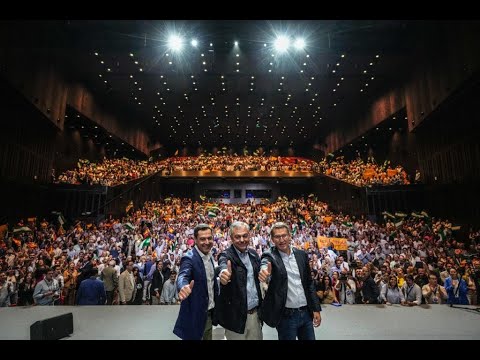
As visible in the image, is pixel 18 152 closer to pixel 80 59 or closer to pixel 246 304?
pixel 80 59

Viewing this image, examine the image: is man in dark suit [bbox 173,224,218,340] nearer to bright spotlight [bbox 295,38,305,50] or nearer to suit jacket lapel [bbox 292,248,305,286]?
suit jacket lapel [bbox 292,248,305,286]

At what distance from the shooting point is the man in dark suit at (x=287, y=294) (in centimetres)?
274

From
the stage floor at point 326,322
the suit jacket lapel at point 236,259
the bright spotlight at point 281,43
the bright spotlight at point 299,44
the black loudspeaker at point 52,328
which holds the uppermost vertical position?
the bright spotlight at point 281,43

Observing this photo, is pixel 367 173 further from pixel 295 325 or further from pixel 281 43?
pixel 295 325

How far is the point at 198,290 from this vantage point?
2.82m

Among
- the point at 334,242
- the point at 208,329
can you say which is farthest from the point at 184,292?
the point at 334,242

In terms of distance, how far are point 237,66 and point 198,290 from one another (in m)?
17.2

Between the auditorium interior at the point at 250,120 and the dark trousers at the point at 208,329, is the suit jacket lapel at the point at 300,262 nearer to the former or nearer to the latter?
the dark trousers at the point at 208,329

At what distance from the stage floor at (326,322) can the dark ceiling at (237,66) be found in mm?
12730

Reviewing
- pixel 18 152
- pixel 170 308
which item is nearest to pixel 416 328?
pixel 170 308

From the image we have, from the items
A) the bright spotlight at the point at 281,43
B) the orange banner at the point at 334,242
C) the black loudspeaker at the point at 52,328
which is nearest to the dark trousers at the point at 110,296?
the black loudspeaker at the point at 52,328

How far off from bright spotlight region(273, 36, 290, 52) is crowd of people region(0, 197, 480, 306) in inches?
371

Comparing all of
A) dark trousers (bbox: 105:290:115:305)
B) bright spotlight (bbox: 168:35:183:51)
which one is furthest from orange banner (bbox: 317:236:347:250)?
bright spotlight (bbox: 168:35:183:51)

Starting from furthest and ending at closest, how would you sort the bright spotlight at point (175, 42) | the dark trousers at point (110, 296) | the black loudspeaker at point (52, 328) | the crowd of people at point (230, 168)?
1. the crowd of people at point (230, 168)
2. the bright spotlight at point (175, 42)
3. the dark trousers at point (110, 296)
4. the black loudspeaker at point (52, 328)
